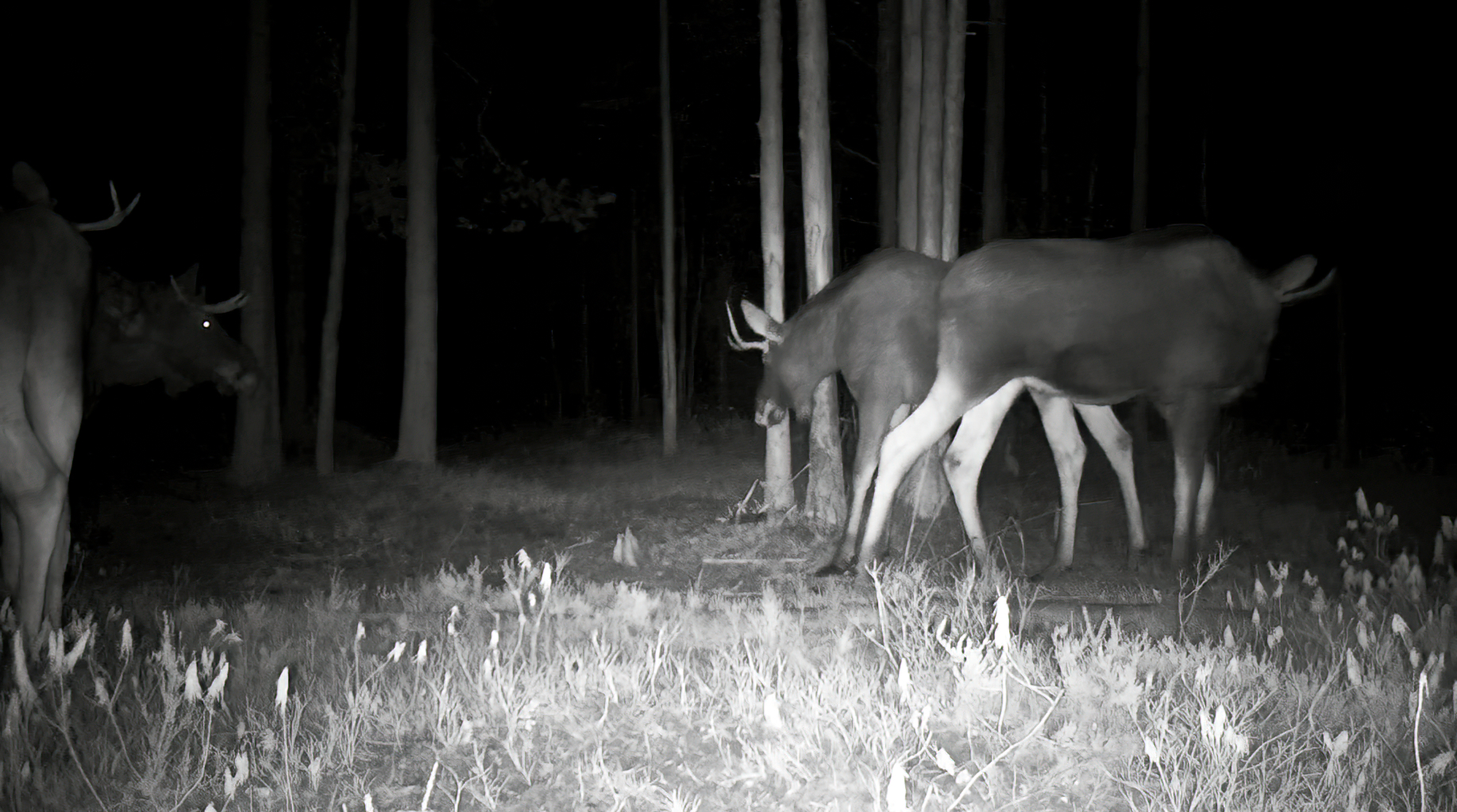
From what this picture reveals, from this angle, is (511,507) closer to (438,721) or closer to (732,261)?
(438,721)

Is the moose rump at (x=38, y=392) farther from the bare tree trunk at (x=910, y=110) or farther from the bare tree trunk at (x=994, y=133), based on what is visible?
the bare tree trunk at (x=994, y=133)

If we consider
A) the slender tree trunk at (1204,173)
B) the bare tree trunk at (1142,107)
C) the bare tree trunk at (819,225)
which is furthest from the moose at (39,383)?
the slender tree trunk at (1204,173)

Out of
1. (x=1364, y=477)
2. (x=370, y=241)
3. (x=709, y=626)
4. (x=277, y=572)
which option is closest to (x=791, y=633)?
(x=709, y=626)

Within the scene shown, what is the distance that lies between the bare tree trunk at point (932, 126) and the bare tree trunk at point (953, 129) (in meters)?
0.07

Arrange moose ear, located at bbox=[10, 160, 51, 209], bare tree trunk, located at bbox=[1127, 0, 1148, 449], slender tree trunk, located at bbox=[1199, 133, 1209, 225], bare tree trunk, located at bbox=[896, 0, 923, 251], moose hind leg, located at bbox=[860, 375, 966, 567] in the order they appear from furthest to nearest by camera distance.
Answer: slender tree trunk, located at bbox=[1199, 133, 1209, 225], bare tree trunk, located at bbox=[1127, 0, 1148, 449], bare tree trunk, located at bbox=[896, 0, 923, 251], moose hind leg, located at bbox=[860, 375, 966, 567], moose ear, located at bbox=[10, 160, 51, 209]

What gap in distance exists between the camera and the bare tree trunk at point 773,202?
397 inches

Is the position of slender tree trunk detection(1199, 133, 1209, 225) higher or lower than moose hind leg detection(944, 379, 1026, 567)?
higher

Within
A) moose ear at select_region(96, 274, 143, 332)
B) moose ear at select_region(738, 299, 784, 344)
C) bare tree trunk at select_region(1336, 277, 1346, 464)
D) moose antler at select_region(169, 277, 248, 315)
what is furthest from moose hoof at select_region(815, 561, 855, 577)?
bare tree trunk at select_region(1336, 277, 1346, 464)

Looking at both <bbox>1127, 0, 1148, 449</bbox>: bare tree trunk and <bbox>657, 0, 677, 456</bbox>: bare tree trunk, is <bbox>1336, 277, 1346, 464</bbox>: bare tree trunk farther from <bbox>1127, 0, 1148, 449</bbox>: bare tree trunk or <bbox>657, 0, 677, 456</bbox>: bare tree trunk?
<bbox>657, 0, 677, 456</bbox>: bare tree trunk

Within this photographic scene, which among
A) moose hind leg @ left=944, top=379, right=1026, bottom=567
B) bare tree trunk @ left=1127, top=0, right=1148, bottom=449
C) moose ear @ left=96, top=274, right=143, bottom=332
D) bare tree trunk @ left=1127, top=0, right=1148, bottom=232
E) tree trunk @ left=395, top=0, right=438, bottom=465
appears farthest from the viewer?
bare tree trunk @ left=1127, top=0, right=1148, bottom=232

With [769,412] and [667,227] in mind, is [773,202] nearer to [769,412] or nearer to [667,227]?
[769,412]

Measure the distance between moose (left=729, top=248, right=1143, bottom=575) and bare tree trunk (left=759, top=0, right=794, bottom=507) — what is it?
6.27 ft

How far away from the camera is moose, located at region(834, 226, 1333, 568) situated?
22.4ft

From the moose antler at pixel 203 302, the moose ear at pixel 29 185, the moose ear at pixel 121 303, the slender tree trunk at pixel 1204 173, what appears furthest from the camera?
the slender tree trunk at pixel 1204 173
